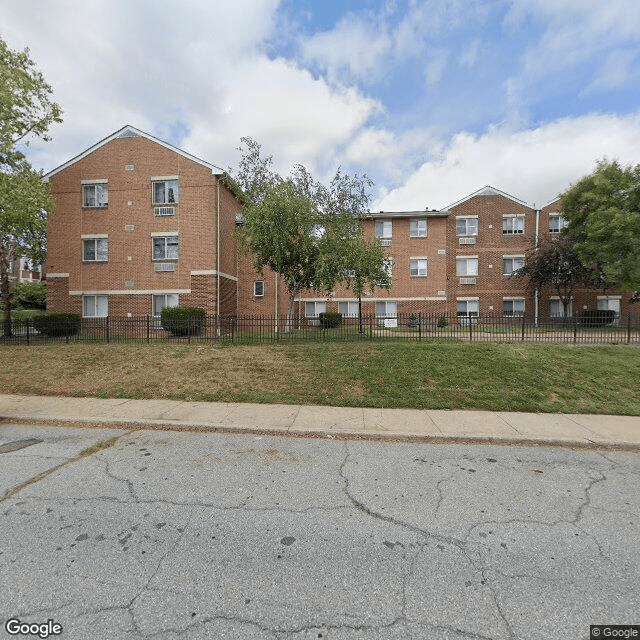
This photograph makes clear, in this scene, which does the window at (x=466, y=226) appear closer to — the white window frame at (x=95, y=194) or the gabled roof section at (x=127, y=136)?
the gabled roof section at (x=127, y=136)

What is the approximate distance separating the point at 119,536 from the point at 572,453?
5.86m

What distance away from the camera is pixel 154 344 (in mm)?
12352

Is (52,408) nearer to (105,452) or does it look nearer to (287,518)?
(105,452)

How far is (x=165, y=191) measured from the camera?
1975 cm

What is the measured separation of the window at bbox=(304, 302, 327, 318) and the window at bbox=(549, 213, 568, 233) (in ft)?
63.7

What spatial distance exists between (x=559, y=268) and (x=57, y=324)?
102 feet

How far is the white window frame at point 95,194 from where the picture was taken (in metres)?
19.9

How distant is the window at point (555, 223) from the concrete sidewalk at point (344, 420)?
86.7 feet

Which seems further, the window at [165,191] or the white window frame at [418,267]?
the white window frame at [418,267]

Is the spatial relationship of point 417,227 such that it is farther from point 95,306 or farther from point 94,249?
point 95,306

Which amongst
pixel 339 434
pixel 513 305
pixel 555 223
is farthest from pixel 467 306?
pixel 339 434

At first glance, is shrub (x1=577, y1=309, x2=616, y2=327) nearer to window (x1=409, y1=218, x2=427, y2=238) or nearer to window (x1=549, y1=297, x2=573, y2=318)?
window (x1=549, y1=297, x2=573, y2=318)

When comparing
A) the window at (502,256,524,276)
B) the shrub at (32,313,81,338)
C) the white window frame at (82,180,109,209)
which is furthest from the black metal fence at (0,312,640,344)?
the window at (502,256,524,276)

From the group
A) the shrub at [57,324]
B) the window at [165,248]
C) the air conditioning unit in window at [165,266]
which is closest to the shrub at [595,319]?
the air conditioning unit in window at [165,266]
